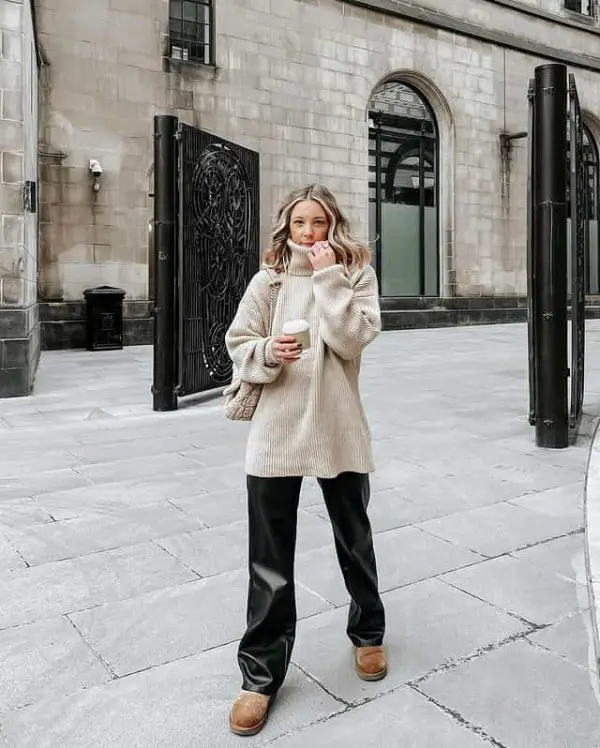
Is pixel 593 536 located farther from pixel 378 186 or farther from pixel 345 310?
pixel 378 186

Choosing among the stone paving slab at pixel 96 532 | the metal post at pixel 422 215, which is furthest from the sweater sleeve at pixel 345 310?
the metal post at pixel 422 215

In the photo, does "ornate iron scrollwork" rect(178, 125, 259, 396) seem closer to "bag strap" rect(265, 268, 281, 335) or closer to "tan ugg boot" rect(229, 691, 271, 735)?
"bag strap" rect(265, 268, 281, 335)

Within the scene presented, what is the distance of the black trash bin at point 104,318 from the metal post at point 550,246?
389 inches

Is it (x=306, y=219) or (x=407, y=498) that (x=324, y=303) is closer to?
(x=306, y=219)

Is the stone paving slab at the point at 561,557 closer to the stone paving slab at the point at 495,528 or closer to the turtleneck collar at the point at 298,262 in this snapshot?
the stone paving slab at the point at 495,528

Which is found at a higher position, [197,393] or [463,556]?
[197,393]

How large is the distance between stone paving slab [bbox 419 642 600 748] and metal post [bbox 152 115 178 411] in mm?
5535

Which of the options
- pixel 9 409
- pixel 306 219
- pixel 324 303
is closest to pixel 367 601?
pixel 324 303

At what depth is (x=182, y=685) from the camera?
2406mm

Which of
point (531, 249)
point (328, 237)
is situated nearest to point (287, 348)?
point (328, 237)

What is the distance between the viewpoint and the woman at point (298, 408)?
2268mm

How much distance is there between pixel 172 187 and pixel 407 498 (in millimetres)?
4730

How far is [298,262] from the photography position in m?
2.38

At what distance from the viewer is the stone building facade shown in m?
14.5
